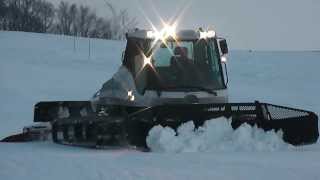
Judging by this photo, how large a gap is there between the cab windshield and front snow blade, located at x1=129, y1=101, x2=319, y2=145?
1.04 meters

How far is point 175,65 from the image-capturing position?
11.4 metres

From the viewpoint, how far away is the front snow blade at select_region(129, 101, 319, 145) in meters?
10.1

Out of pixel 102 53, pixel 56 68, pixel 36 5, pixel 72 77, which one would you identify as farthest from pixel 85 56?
pixel 36 5

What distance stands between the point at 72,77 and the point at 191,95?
2395 centimetres

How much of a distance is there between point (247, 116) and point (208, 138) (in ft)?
2.80

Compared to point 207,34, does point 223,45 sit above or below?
below

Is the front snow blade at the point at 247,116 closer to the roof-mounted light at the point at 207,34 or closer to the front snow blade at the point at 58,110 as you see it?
the roof-mounted light at the point at 207,34

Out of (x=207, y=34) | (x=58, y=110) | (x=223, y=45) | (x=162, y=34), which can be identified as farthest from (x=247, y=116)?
(x=58, y=110)

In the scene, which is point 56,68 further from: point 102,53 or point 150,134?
point 150,134

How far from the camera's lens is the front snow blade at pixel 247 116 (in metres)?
10.1

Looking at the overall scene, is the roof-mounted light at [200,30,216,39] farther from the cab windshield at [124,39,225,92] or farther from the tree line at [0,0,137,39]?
the tree line at [0,0,137,39]

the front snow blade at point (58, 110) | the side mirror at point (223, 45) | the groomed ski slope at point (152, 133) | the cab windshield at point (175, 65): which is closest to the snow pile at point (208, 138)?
the groomed ski slope at point (152, 133)

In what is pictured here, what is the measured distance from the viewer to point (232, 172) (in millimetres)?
7621

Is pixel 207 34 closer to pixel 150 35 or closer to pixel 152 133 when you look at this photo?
pixel 150 35
